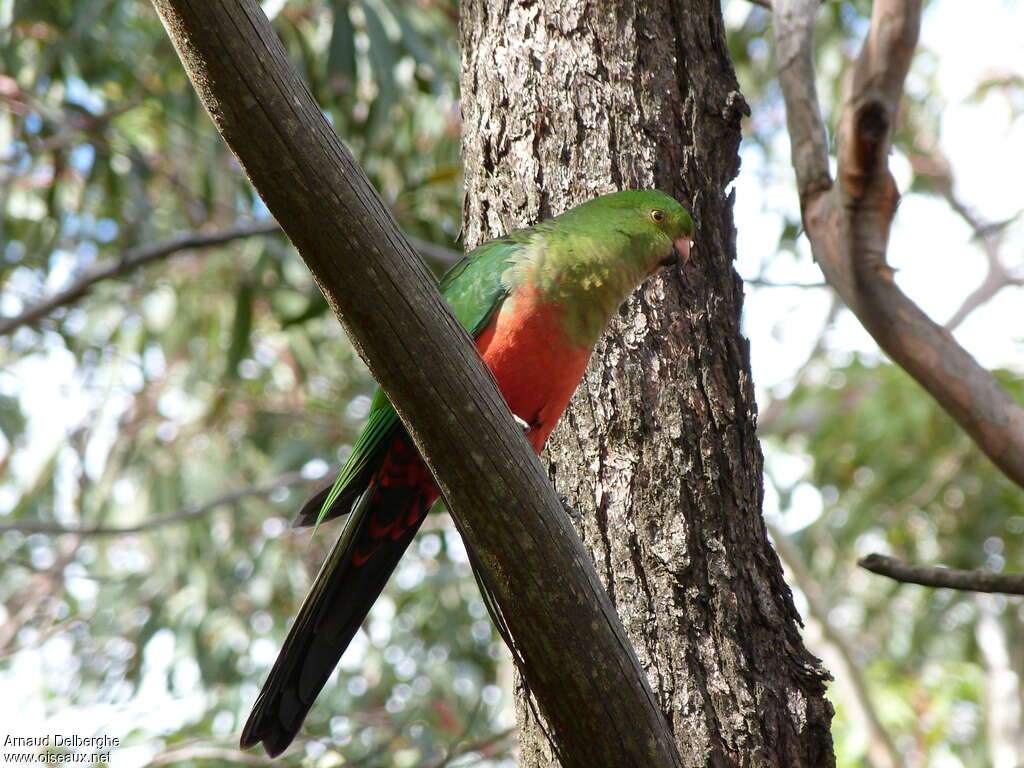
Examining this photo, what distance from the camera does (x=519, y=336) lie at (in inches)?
93.7

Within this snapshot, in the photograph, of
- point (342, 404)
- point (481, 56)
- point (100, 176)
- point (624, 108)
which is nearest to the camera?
point (624, 108)

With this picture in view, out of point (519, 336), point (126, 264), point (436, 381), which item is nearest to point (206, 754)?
point (126, 264)

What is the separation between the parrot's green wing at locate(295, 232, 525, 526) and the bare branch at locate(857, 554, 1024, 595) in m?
1.04

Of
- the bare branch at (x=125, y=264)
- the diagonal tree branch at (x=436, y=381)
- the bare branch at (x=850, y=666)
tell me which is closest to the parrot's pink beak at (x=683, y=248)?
the diagonal tree branch at (x=436, y=381)

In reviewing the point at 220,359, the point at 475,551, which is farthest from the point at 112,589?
the point at 475,551

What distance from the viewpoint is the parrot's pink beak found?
2.44 m

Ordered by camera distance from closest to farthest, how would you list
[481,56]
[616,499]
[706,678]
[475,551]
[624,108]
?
[475,551]
[706,678]
[616,499]
[624,108]
[481,56]

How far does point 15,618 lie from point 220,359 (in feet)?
8.02

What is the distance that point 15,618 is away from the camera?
24.1ft

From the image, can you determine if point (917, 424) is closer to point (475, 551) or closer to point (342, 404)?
point (342, 404)

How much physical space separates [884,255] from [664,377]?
92cm

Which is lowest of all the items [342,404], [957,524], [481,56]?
[481,56]

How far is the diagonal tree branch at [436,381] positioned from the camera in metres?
1.42

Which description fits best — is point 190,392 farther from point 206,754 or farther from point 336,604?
point 336,604
